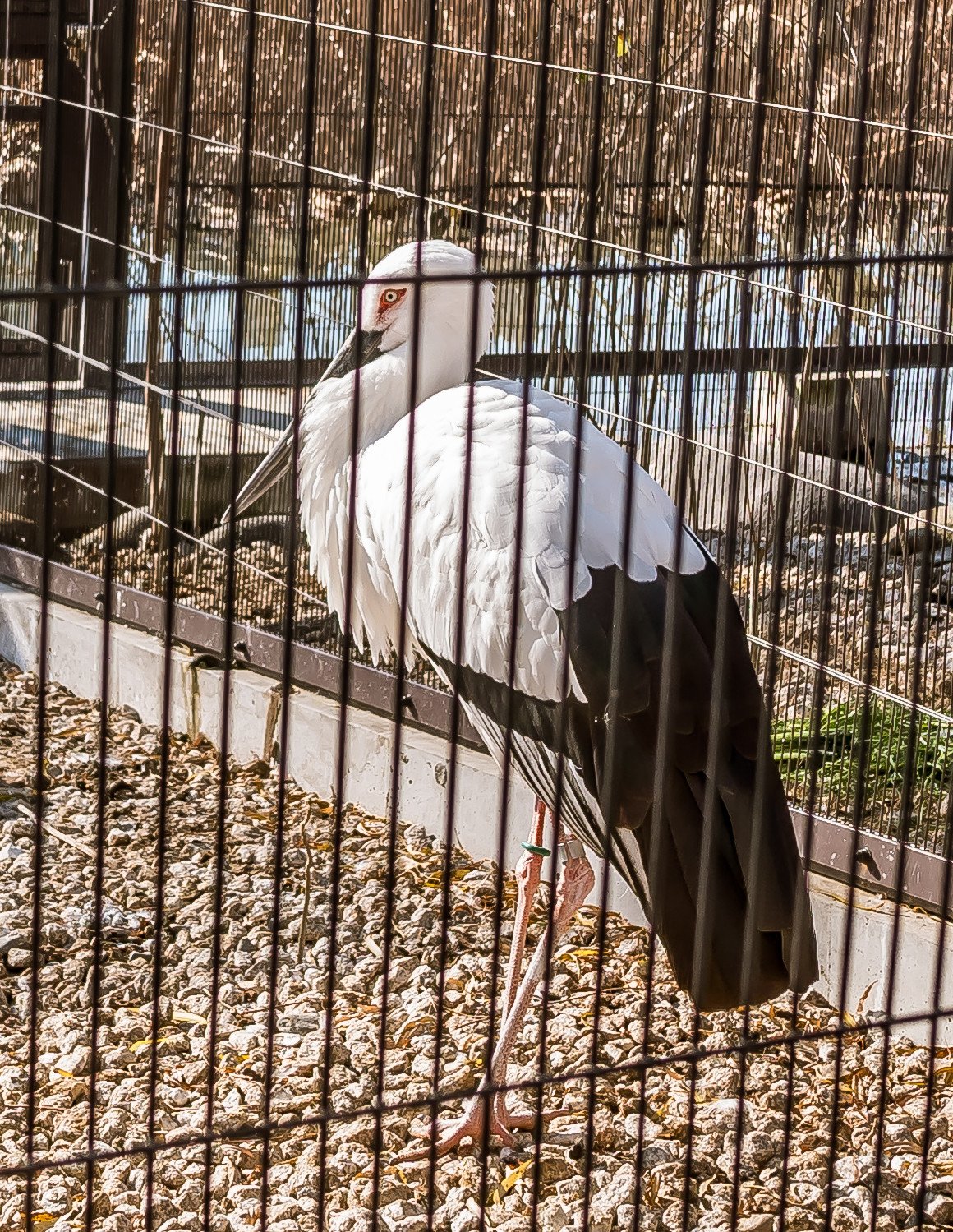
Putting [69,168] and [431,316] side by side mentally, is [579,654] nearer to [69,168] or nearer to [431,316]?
[431,316]

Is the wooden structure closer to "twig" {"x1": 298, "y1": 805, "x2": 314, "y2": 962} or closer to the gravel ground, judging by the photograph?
the gravel ground

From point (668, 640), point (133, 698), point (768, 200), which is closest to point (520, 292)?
point (768, 200)

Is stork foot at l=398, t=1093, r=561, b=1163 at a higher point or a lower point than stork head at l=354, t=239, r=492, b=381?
lower

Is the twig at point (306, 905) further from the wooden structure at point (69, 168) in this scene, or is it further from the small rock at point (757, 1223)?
the wooden structure at point (69, 168)

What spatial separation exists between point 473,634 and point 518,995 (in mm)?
774

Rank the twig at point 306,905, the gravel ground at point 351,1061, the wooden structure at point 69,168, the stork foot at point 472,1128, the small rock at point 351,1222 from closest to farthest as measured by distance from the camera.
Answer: the small rock at point 351,1222
the gravel ground at point 351,1061
the stork foot at point 472,1128
the twig at point 306,905
the wooden structure at point 69,168

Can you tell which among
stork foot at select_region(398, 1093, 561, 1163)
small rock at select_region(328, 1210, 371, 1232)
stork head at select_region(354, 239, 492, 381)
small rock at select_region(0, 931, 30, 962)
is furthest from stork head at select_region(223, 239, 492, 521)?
small rock at select_region(328, 1210, 371, 1232)

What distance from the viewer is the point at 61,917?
4164 millimetres

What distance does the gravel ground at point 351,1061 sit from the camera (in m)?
3.20

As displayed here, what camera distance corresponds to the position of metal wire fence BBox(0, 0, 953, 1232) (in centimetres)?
239

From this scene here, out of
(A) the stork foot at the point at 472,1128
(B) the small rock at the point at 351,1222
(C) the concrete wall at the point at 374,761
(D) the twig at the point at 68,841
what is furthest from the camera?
(D) the twig at the point at 68,841

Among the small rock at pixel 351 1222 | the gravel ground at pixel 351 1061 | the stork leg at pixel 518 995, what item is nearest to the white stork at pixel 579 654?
→ the stork leg at pixel 518 995

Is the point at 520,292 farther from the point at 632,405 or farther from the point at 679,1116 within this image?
the point at 632,405

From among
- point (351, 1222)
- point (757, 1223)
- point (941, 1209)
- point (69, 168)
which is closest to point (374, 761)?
point (351, 1222)
